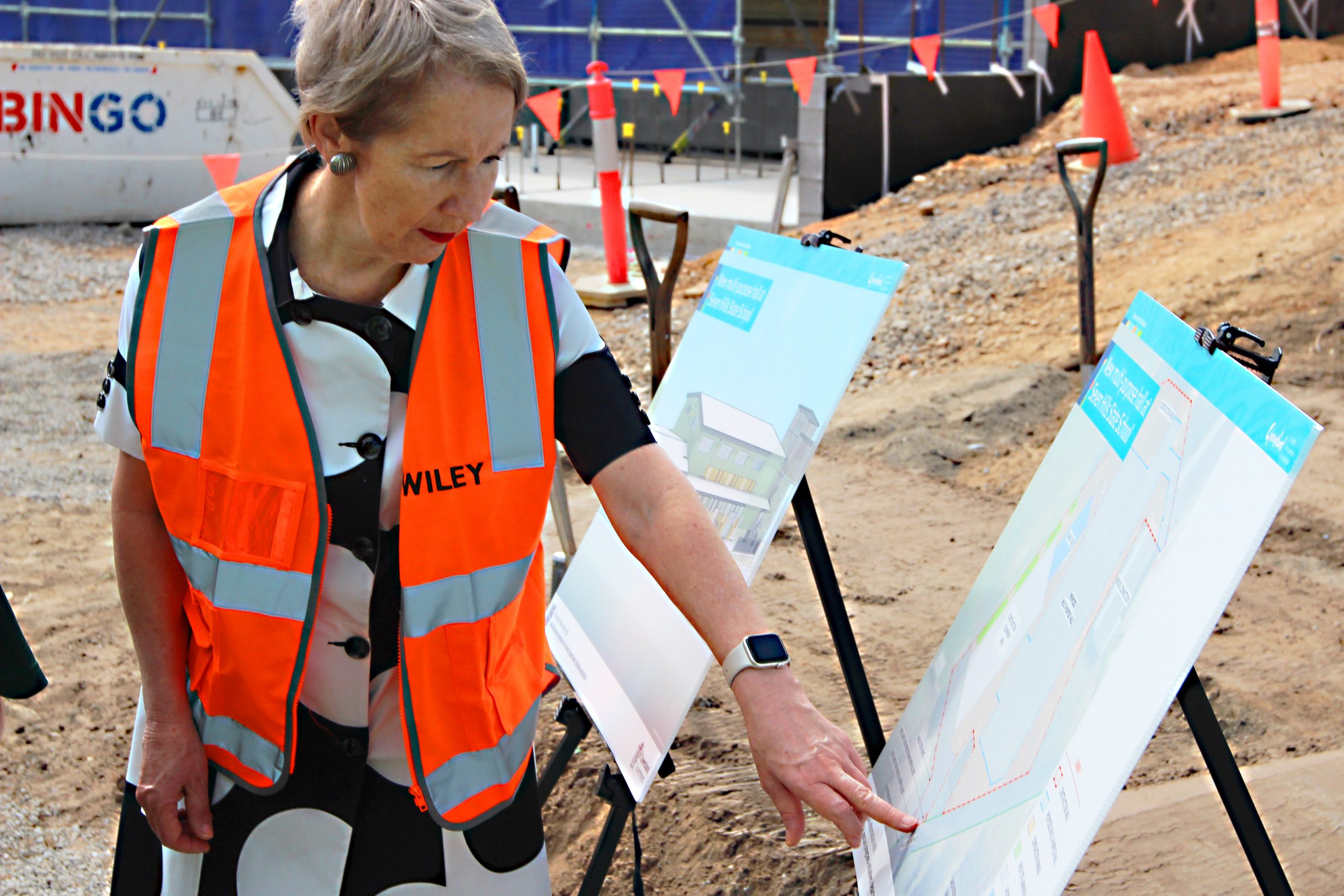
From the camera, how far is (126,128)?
35.4ft

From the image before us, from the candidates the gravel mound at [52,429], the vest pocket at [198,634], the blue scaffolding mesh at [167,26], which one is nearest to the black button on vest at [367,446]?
the vest pocket at [198,634]

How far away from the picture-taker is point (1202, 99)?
10742 millimetres

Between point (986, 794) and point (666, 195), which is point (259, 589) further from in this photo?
point (666, 195)

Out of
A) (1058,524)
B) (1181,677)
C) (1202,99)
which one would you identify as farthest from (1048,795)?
(1202,99)

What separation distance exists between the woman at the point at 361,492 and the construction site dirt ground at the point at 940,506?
60 cm

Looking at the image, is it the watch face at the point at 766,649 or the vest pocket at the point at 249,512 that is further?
the vest pocket at the point at 249,512

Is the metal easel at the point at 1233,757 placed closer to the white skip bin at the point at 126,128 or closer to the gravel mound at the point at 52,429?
the gravel mound at the point at 52,429

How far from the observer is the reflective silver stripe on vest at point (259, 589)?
155 centimetres

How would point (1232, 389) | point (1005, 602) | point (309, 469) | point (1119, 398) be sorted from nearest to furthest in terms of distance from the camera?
1. point (1232, 389)
2. point (309, 469)
3. point (1119, 398)
4. point (1005, 602)

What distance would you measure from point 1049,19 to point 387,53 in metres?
10.6

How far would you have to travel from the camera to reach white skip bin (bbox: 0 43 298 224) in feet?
34.1

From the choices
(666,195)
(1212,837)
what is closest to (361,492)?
(1212,837)

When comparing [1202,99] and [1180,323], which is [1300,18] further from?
[1180,323]

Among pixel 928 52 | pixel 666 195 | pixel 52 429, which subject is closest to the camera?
pixel 52 429
